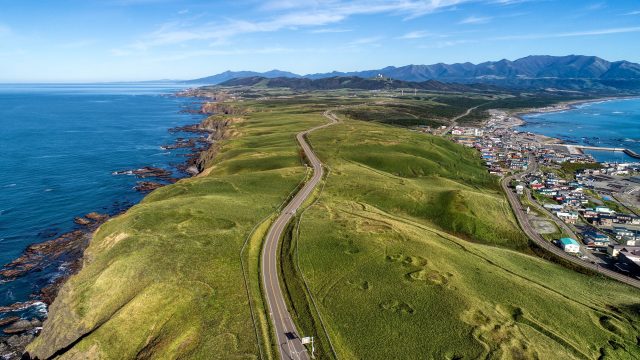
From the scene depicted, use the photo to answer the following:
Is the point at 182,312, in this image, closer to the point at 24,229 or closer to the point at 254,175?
the point at 254,175

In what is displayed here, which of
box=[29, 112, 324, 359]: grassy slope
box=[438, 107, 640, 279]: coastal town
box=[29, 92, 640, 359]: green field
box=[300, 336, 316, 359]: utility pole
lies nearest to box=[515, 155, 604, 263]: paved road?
box=[438, 107, 640, 279]: coastal town

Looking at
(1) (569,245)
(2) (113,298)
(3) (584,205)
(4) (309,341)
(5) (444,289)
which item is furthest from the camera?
(3) (584,205)

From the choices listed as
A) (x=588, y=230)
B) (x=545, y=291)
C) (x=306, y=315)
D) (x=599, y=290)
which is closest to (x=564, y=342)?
(x=545, y=291)

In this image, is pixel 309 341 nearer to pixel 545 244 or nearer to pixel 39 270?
pixel 545 244

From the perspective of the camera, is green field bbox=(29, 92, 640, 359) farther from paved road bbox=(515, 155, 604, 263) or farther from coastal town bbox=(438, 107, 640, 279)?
paved road bbox=(515, 155, 604, 263)

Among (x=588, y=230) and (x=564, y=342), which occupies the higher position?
(x=564, y=342)

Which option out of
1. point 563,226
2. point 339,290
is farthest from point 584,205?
point 339,290

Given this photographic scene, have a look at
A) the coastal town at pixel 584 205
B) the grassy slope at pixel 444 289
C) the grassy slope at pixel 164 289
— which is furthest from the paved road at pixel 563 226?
the grassy slope at pixel 164 289

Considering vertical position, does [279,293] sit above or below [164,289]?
below
